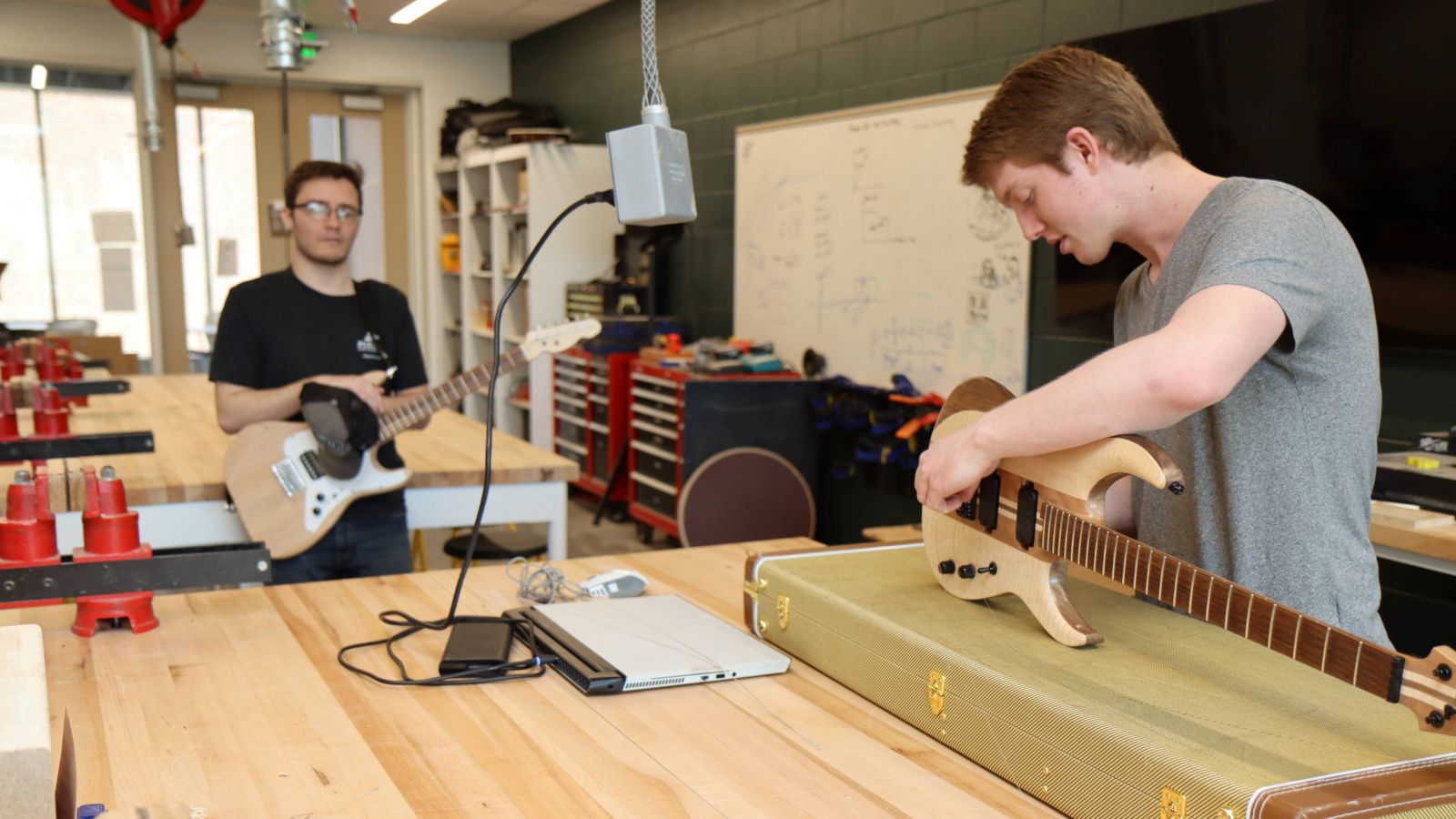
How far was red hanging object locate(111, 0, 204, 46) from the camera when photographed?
3629mm

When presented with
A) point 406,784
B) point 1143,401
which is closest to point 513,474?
point 406,784

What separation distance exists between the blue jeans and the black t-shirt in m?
0.14


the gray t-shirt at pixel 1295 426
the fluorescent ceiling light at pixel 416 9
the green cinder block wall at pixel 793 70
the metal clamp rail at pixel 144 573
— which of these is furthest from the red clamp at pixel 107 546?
the fluorescent ceiling light at pixel 416 9

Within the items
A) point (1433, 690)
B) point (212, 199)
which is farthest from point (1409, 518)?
point (212, 199)

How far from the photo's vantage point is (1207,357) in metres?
1.10

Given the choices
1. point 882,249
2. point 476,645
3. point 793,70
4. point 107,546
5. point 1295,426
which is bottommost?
point 476,645

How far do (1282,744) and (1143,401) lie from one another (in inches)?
13.4

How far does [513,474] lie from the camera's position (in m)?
3.18

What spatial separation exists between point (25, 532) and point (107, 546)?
0.10 meters

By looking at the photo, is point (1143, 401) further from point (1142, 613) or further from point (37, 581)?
point (37, 581)

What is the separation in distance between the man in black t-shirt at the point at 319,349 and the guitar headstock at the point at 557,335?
37cm

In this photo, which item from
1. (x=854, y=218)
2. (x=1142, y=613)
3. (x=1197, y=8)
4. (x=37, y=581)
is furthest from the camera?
(x=854, y=218)

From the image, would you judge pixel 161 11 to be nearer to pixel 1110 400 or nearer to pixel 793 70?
pixel 793 70

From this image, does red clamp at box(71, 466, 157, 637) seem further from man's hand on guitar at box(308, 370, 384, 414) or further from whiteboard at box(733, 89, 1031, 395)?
whiteboard at box(733, 89, 1031, 395)
